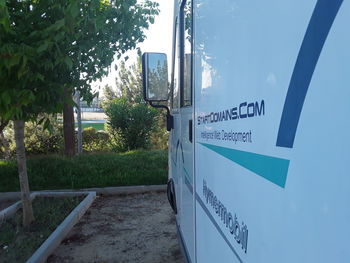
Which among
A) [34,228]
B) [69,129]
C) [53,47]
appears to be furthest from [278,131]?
[69,129]

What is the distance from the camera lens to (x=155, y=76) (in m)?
3.66

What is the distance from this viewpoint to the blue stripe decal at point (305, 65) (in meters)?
0.83

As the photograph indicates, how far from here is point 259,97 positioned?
1.21 meters

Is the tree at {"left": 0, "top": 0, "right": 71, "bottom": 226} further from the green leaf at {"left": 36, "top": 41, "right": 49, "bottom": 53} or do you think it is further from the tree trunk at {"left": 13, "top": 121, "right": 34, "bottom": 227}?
the tree trunk at {"left": 13, "top": 121, "right": 34, "bottom": 227}

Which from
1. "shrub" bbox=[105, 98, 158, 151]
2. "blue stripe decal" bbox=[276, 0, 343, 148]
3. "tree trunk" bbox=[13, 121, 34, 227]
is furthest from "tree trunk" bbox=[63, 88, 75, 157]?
"blue stripe decal" bbox=[276, 0, 343, 148]

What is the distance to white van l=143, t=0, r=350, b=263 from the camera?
795 mm

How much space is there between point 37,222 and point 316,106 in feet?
17.4

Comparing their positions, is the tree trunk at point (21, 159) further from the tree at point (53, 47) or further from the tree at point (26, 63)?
the tree at point (26, 63)

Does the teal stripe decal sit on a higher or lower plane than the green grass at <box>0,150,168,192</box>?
higher

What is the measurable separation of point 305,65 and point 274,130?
25cm

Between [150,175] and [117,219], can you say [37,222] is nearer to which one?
[117,219]

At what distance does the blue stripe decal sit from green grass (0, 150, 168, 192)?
6.86m

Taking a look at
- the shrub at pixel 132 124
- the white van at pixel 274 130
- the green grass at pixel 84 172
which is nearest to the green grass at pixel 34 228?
the green grass at pixel 84 172

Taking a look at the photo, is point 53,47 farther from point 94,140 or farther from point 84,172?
point 94,140
